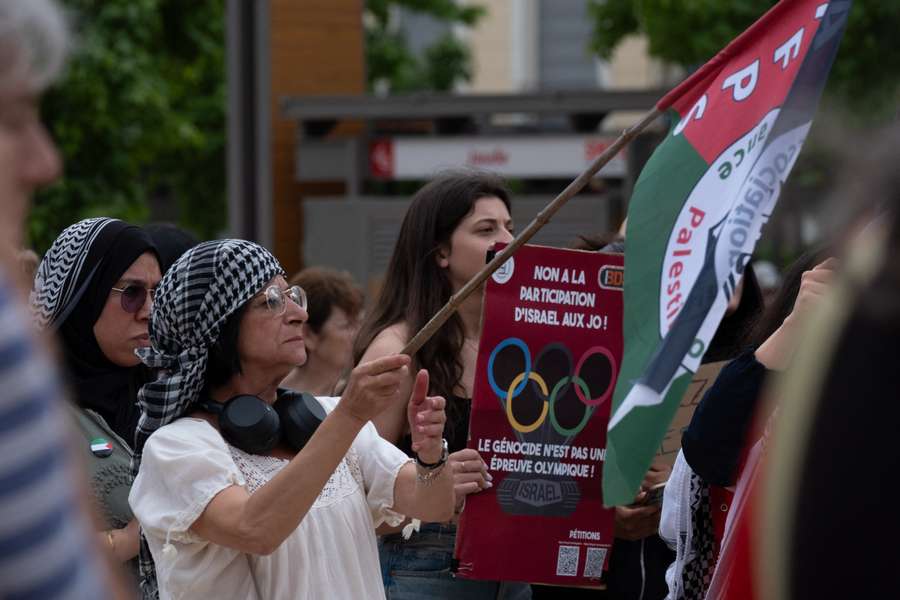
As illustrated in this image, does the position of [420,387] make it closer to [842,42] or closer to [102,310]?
[102,310]

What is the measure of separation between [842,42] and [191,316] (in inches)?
515

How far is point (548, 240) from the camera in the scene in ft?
36.6

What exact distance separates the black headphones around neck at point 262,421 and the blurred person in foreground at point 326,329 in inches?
102

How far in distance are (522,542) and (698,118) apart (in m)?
1.38

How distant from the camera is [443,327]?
420 cm

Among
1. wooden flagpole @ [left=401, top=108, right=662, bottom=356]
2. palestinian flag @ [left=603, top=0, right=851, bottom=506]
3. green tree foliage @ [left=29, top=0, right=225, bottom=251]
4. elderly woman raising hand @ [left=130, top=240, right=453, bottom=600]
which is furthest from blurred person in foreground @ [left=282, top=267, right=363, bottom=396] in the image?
green tree foliage @ [left=29, top=0, right=225, bottom=251]

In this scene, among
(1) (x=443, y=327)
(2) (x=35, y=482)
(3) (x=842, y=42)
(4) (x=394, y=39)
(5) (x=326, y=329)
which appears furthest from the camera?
(4) (x=394, y=39)

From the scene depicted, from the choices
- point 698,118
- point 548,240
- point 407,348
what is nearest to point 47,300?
point 407,348

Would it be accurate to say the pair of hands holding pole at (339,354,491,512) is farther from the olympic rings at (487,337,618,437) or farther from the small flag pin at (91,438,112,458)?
the small flag pin at (91,438,112,458)

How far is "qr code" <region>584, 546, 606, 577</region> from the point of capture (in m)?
4.00

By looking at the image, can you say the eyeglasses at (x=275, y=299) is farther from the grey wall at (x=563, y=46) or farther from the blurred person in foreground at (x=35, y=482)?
the grey wall at (x=563, y=46)

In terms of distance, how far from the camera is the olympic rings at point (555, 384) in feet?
12.9

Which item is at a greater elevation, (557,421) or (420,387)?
(420,387)

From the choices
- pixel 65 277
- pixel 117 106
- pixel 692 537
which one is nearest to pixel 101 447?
pixel 65 277
